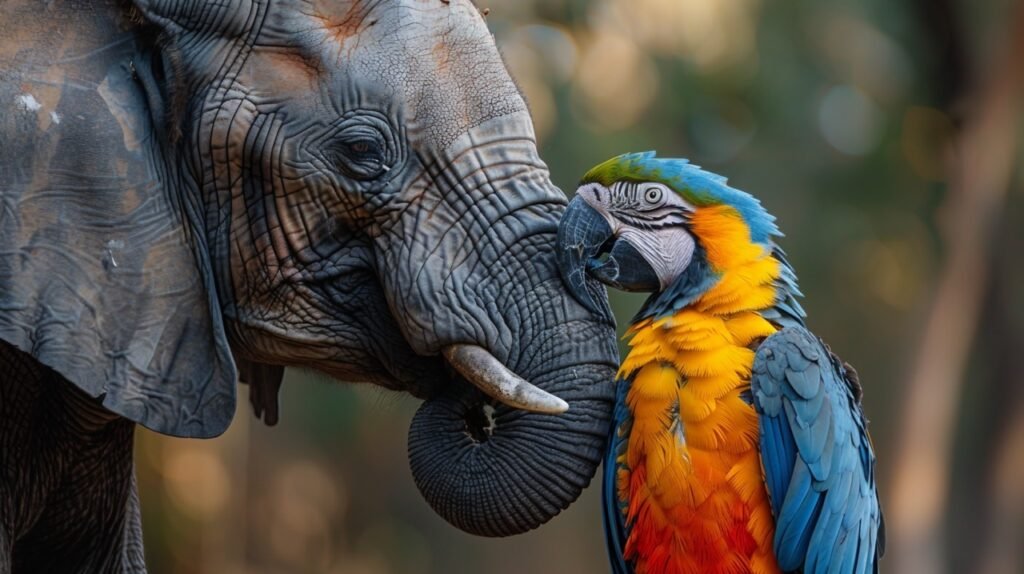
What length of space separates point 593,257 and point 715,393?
0.51m

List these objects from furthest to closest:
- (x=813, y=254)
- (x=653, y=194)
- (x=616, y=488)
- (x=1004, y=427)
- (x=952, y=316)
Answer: (x=813, y=254) < (x=1004, y=427) < (x=952, y=316) < (x=616, y=488) < (x=653, y=194)

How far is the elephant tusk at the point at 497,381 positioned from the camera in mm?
2877

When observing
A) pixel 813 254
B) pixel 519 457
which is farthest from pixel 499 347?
pixel 813 254

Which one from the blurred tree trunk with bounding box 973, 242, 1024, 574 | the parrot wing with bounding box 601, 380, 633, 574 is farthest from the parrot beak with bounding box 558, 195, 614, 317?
the blurred tree trunk with bounding box 973, 242, 1024, 574

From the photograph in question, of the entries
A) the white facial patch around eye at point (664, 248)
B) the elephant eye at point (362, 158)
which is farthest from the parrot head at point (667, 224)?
the elephant eye at point (362, 158)

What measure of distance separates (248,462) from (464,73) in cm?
1110

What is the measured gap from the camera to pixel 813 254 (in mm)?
13961

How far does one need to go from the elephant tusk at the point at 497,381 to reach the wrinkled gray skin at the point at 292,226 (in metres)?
0.03

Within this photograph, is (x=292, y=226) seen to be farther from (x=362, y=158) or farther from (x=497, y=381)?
(x=497, y=381)

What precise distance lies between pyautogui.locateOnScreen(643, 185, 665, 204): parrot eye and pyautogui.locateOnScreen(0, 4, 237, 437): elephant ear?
105 centimetres

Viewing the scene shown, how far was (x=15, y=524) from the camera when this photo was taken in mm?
3252

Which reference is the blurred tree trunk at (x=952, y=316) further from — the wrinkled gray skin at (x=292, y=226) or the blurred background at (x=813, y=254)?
the wrinkled gray skin at (x=292, y=226)

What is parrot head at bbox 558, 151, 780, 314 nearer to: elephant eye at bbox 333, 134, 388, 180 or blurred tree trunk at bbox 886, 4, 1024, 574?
elephant eye at bbox 333, 134, 388, 180

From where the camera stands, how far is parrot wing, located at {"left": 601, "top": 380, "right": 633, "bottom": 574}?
3297mm
